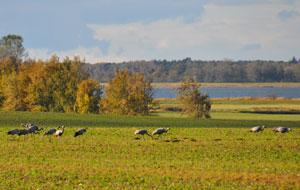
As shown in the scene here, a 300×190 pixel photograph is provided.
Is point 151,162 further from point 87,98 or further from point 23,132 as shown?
point 87,98

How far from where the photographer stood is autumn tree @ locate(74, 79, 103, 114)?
82.9 m

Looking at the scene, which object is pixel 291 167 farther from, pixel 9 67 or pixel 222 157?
pixel 9 67

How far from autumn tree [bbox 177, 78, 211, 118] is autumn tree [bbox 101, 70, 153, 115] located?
849 cm

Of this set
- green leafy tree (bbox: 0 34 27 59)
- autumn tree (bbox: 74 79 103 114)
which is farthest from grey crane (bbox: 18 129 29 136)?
green leafy tree (bbox: 0 34 27 59)

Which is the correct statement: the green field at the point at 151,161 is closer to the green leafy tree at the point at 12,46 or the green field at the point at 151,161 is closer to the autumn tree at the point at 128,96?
the autumn tree at the point at 128,96

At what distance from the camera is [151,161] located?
23.7 meters

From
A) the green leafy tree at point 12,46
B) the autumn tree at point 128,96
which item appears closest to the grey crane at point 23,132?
the autumn tree at point 128,96

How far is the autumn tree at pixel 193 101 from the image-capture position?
75.9 metres

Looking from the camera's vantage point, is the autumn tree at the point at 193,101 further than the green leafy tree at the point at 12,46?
No

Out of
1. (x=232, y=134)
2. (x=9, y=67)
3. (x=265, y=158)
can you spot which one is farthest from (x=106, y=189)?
(x=9, y=67)

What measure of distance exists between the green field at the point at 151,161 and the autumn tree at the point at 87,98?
4605 centimetres

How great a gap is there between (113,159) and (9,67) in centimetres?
9091

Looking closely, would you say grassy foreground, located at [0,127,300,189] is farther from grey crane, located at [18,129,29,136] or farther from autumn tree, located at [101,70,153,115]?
autumn tree, located at [101,70,153,115]

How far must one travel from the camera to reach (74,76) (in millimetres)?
90812
